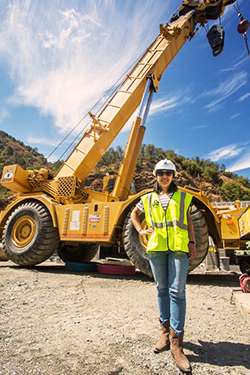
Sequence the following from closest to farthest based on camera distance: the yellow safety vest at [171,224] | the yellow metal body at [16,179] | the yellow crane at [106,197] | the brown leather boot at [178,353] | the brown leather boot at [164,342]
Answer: the brown leather boot at [178,353] → the brown leather boot at [164,342] → the yellow safety vest at [171,224] → the yellow crane at [106,197] → the yellow metal body at [16,179]

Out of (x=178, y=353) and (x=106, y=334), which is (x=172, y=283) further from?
(x=106, y=334)

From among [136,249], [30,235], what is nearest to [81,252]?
[30,235]

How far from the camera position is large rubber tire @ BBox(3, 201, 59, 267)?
618 centimetres

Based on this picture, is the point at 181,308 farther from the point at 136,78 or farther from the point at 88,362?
the point at 136,78

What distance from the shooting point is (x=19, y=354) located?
5.49 feet

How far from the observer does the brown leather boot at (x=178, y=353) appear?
152 cm

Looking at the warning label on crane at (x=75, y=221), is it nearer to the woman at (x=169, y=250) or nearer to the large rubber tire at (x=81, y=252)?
the large rubber tire at (x=81, y=252)

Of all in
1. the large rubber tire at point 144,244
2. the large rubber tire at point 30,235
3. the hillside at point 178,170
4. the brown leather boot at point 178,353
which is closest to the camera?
the brown leather boot at point 178,353

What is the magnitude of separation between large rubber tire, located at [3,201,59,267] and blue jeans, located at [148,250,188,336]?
16.2ft

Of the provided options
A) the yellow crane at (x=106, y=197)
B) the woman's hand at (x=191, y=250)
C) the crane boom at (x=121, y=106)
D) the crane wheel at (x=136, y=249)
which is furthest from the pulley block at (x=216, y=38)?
the woman's hand at (x=191, y=250)

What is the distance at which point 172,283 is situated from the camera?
1840 mm

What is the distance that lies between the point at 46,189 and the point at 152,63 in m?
5.63

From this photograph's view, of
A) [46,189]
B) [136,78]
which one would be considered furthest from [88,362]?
[136,78]

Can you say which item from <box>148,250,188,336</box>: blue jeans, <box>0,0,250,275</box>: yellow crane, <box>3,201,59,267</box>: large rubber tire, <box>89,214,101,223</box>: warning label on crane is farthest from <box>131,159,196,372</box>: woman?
<box>3,201,59,267</box>: large rubber tire
